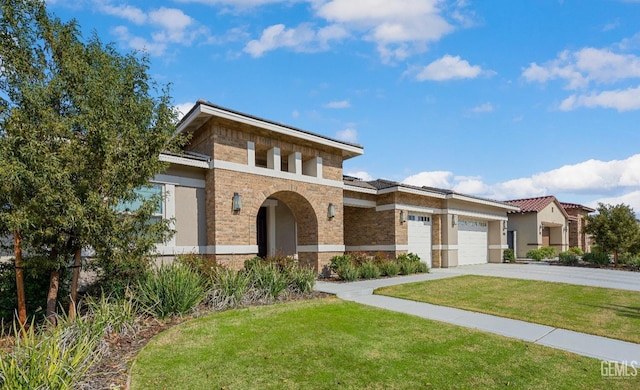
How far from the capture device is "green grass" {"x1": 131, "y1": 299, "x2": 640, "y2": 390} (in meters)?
4.66

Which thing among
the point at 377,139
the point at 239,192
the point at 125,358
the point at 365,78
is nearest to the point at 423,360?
the point at 125,358

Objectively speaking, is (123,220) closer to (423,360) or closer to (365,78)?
(423,360)

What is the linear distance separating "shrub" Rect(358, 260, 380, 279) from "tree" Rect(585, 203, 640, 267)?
48.9 ft

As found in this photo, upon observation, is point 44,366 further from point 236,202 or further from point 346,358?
point 236,202

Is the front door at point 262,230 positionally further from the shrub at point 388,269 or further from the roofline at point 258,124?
the shrub at point 388,269

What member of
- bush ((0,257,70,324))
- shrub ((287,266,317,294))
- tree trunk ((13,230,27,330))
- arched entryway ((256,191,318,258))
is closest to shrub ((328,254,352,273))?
arched entryway ((256,191,318,258))

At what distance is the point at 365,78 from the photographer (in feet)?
39.4

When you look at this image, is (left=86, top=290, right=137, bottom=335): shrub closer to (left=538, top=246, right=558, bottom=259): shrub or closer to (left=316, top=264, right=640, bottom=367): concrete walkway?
(left=316, top=264, right=640, bottom=367): concrete walkway

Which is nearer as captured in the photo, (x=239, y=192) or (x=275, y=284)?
(x=275, y=284)

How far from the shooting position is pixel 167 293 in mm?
7520

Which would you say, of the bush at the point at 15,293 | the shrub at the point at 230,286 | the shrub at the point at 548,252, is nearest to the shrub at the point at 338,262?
the shrub at the point at 230,286

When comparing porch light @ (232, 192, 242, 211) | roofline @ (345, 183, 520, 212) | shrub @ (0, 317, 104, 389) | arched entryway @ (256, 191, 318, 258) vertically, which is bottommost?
shrub @ (0, 317, 104, 389)

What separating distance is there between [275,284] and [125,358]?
4.57m

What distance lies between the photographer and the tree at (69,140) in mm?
5609
